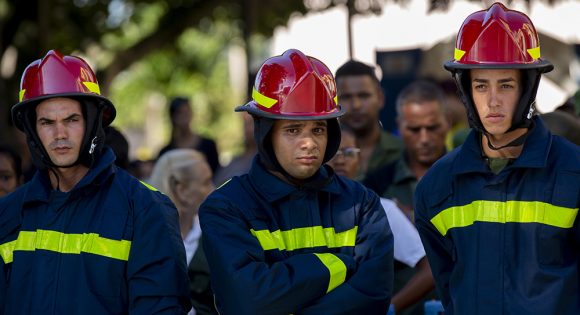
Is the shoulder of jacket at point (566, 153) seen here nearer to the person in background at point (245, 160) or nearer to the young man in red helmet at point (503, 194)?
the young man in red helmet at point (503, 194)

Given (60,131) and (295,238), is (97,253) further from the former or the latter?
(295,238)

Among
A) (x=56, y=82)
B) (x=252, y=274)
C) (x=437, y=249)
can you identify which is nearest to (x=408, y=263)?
(x=437, y=249)

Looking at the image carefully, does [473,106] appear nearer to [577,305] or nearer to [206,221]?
[577,305]

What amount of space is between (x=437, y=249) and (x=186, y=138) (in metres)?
6.44

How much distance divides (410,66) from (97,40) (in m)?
6.09

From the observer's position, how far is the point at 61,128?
5.14 meters

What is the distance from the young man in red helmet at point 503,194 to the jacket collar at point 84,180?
1.43m

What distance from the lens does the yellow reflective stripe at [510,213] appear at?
4512 millimetres

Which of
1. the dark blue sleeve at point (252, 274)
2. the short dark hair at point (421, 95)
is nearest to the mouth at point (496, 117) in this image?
the dark blue sleeve at point (252, 274)

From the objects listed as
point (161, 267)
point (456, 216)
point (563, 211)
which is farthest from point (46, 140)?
point (563, 211)

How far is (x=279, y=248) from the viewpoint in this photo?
499 centimetres

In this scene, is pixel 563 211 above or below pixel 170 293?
above

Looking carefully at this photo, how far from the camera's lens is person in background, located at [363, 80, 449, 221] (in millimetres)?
7094

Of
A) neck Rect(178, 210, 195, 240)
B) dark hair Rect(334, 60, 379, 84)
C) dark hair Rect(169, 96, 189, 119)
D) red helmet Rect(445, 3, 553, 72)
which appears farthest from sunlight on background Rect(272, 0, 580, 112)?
red helmet Rect(445, 3, 553, 72)
